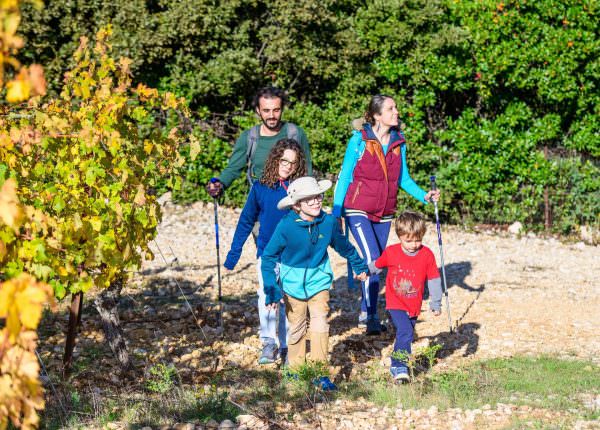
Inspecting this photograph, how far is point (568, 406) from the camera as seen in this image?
5.16 metres

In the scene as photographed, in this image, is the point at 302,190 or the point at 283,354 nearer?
the point at 302,190

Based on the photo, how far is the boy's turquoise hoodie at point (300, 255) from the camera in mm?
5625

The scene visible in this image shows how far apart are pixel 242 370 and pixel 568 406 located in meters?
2.48

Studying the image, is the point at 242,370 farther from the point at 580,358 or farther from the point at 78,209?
the point at 580,358

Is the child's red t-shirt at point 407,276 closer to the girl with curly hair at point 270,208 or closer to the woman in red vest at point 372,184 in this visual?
the girl with curly hair at point 270,208

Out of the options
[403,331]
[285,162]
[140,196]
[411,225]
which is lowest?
[403,331]

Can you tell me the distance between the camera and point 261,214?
249 inches

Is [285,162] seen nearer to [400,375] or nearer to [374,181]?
[374,181]

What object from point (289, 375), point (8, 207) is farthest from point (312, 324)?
point (8, 207)

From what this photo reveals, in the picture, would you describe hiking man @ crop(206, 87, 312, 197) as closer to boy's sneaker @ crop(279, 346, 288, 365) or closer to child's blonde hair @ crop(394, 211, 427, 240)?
child's blonde hair @ crop(394, 211, 427, 240)

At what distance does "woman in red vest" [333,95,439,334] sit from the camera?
7.07 meters

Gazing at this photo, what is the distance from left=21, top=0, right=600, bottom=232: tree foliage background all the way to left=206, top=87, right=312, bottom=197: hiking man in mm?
5888

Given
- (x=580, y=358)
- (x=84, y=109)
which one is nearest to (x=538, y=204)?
(x=580, y=358)

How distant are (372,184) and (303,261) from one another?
162 cm
